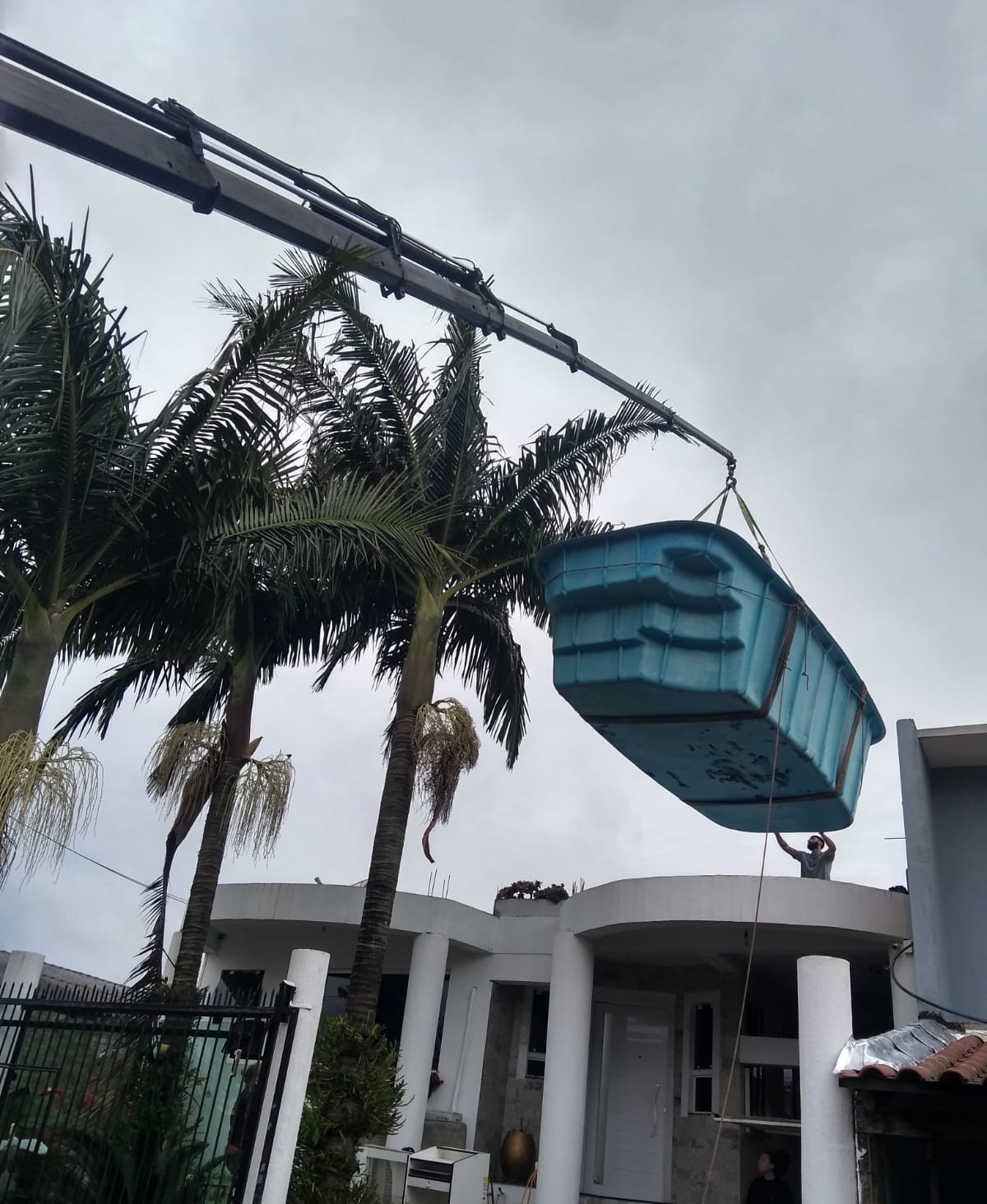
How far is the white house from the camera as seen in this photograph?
13172mm

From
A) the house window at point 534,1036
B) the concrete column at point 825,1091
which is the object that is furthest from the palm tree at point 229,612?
the house window at point 534,1036

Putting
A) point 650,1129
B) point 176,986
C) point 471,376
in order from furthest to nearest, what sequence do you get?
point 650,1129 < point 471,376 < point 176,986

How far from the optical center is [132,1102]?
22.8 feet

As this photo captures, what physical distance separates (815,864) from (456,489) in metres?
6.09

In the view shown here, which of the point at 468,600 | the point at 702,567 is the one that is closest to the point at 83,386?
the point at 702,567

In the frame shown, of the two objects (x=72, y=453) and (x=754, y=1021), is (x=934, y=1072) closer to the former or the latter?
(x=72, y=453)

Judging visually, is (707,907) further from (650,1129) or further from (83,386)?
(83,386)

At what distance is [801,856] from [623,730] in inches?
231

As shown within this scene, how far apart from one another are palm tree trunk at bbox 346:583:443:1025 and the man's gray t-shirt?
490 centimetres

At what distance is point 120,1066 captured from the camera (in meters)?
6.67

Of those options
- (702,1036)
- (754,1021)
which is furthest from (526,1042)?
(754,1021)

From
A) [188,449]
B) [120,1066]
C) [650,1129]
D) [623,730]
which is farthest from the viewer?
[650,1129]

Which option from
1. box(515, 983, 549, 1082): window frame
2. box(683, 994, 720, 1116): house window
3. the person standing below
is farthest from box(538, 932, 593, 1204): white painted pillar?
box(683, 994, 720, 1116): house window

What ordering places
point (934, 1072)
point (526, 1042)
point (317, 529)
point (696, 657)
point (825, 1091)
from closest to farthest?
point (934, 1072)
point (825, 1091)
point (696, 657)
point (317, 529)
point (526, 1042)
